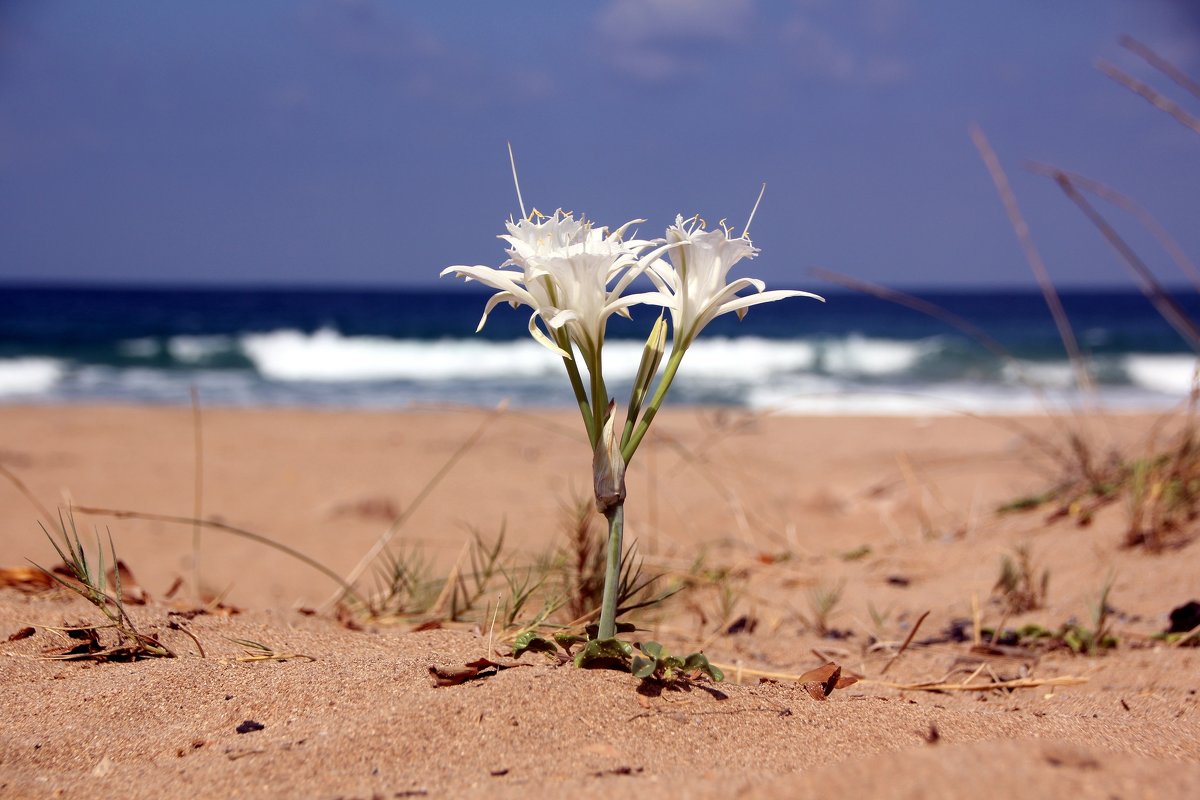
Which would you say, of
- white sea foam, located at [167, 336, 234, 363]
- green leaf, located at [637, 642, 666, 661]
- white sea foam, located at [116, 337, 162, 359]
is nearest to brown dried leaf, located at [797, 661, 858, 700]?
green leaf, located at [637, 642, 666, 661]

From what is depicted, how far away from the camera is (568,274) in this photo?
4.66ft

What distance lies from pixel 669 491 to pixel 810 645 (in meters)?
3.42

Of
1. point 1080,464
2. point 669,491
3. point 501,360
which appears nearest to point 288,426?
point 669,491

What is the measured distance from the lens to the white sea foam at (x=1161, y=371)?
1818 cm

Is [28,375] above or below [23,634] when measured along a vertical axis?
below

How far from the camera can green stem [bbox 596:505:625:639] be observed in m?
1.49

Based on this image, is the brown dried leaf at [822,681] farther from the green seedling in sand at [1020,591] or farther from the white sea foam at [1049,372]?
the white sea foam at [1049,372]

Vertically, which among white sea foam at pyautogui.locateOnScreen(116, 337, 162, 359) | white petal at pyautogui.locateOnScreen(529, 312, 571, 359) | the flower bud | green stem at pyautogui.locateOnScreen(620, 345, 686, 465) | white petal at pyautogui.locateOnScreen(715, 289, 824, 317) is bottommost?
white sea foam at pyautogui.locateOnScreen(116, 337, 162, 359)

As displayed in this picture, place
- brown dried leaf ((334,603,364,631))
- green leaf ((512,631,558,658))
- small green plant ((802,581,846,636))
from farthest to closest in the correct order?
1. small green plant ((802,581,846,636))
2. brown dried leaf ((334,603,364,631))
3. green leaf ((512,631,558,658))

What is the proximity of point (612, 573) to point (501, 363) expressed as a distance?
20.7 meters

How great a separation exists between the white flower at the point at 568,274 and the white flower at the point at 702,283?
6 cm

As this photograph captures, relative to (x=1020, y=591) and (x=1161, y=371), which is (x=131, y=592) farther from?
(x=1161, y=371)

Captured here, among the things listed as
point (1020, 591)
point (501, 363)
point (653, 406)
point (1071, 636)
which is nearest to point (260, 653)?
point (653, 406)

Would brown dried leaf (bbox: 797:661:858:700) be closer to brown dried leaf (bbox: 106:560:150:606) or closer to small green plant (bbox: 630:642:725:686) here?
small green plant (bbox: 630:642:725:686)
